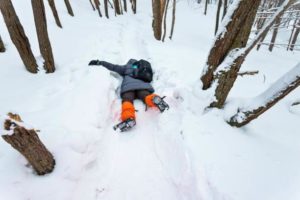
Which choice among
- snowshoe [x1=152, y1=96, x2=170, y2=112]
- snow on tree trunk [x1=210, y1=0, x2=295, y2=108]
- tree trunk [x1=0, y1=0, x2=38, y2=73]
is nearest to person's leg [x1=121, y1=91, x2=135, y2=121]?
snowshoe [x1=152, y1=96, x2=170, y2=112]

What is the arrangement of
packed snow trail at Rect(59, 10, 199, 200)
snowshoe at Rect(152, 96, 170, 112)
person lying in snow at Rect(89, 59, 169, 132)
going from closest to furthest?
packed snow trail at Rect(59, 10, 199, 200) → person lying in snow at Rect(89, 59, 169, 132) → snowshoe at Rect(152, 96, 170, 112)

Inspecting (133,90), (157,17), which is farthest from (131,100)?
(157,17)

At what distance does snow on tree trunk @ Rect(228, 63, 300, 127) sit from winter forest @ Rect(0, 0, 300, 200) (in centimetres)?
1

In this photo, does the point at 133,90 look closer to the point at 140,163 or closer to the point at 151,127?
the point at 151,127

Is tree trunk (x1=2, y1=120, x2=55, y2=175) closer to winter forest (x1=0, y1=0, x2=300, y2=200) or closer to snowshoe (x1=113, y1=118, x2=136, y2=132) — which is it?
winter forest (x1=0, y1=0, x2=300, y2=200)

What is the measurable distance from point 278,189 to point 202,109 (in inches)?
54.4

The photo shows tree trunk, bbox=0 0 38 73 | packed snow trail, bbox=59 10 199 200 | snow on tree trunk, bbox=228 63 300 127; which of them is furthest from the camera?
tree trunk, bbox=0 0 38 73

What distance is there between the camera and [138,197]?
7.63ft

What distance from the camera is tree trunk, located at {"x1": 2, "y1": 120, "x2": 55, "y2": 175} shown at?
1.70 meters

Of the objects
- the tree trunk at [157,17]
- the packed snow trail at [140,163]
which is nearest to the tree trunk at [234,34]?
the packed snow trail at [140,163]

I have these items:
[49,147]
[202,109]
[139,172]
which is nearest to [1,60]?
[49,147]

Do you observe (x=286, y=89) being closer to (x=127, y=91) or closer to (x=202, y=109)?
(x=202, y=109)

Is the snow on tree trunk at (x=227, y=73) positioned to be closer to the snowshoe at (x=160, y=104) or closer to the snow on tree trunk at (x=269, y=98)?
the snow on tree trunk at (x=269, y=98)

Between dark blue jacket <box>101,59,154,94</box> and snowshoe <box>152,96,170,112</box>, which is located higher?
dark blue jacket <box>101,59,154,94</box>
